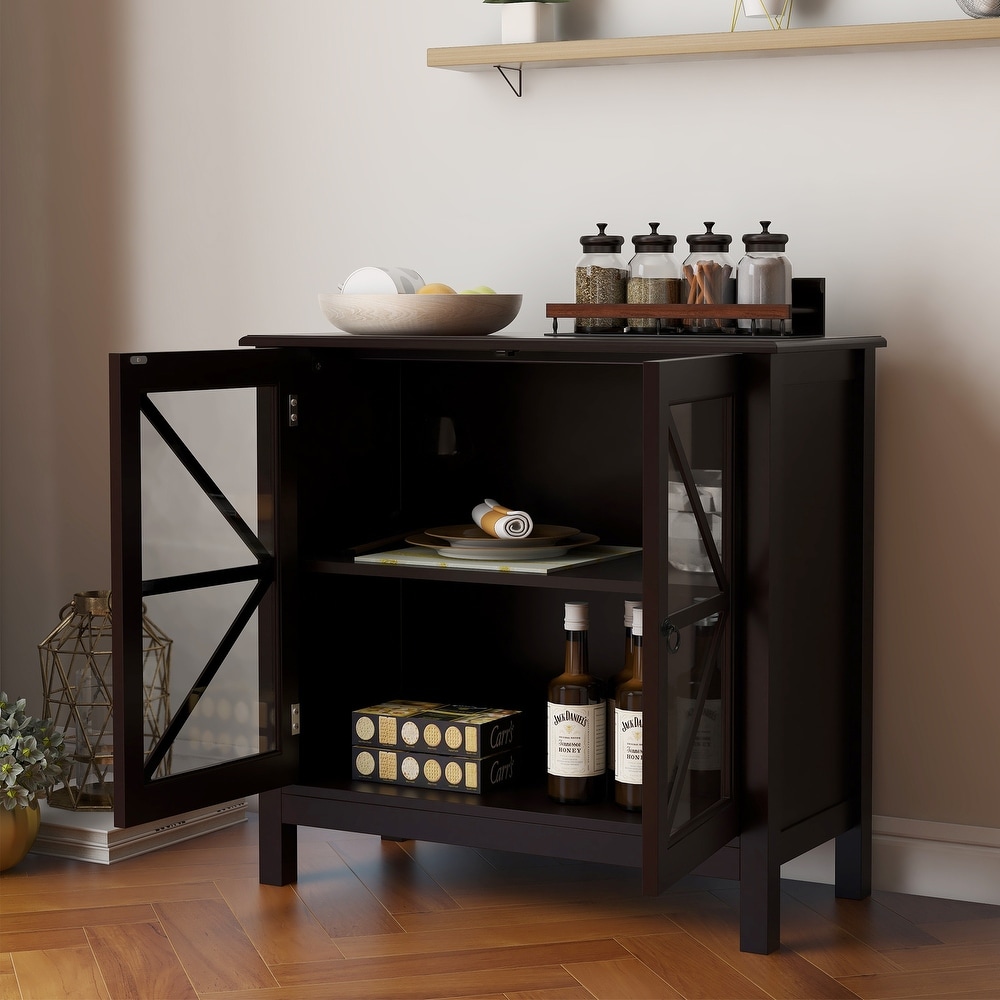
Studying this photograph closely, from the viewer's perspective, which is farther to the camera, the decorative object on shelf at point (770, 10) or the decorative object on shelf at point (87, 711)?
the decorative object on shelf at point (87, 711)

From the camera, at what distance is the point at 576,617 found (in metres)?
2.48

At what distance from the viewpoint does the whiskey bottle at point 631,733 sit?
2.40 metres

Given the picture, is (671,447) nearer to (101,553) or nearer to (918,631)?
(918,631)

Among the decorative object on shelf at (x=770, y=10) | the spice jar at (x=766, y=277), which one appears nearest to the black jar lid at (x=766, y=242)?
the spice jar at (x=766, y=277)

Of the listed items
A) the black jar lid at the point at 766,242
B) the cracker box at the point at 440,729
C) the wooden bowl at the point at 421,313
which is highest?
the black jar lid at the point at 766,242

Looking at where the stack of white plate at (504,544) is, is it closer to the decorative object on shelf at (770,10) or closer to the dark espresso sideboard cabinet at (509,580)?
the dark espresso sideboard cabinet at (509,580)

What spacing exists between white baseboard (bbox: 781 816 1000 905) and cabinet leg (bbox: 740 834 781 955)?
399 millimetres

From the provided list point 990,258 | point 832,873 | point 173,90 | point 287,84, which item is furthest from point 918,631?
A: point 173,90

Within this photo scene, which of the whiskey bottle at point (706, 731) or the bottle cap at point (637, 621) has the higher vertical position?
the bottle cap at point (637, 621)

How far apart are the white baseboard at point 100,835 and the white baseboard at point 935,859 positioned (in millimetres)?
1241

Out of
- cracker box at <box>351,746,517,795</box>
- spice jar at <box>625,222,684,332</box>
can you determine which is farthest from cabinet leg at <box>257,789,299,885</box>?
spice jar at <box>625,222,684,332</box>

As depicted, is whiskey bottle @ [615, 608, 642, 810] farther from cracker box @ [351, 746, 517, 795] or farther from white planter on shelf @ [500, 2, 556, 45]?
white planter on shelf @ [500, 2, 556, 45]

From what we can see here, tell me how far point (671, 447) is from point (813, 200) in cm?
80

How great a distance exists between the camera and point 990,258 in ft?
8.45
